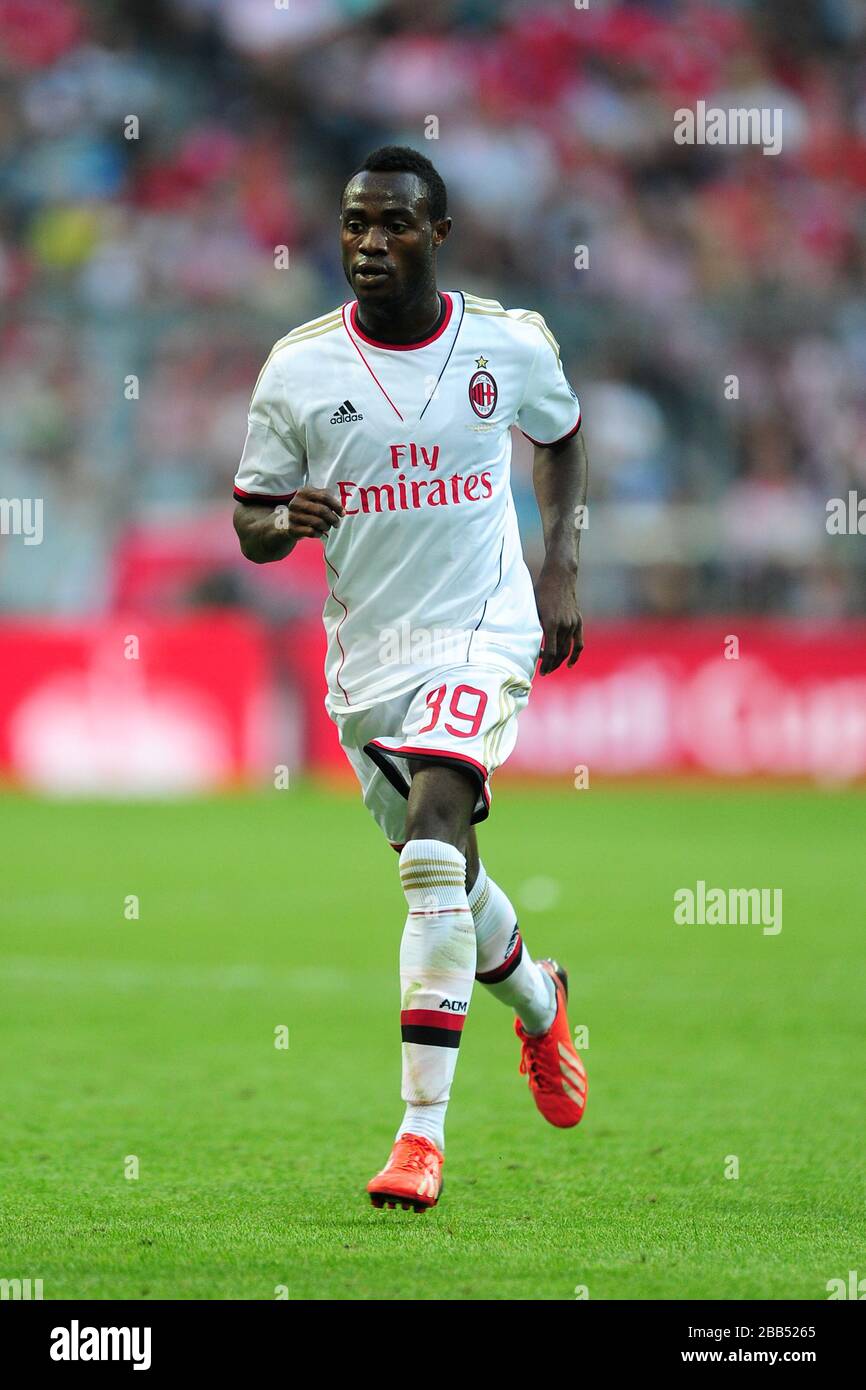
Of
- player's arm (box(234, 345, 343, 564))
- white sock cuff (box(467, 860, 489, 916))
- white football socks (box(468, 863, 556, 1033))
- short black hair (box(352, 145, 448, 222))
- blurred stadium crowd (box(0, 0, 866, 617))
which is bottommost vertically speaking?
white football socks (box(468, 863, 556, 1033))

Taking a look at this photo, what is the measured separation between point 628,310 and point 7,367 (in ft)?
18.2

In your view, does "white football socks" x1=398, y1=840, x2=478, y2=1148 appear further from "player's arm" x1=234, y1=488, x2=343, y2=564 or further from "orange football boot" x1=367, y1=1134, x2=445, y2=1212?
"player's arm" x1=234, y1=488, x2=343, y2=564

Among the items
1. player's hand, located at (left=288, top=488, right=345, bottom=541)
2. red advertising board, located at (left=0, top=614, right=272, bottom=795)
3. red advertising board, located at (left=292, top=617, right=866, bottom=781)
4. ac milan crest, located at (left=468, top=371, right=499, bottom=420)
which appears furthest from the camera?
red advertising board, located at (left=292, top=617, right=866, bottom=781)

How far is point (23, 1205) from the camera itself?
470 centimetres

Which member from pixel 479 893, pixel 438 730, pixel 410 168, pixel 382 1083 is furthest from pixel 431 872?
pixel 382 1083

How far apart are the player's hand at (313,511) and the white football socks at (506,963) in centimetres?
109

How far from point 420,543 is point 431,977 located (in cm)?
110

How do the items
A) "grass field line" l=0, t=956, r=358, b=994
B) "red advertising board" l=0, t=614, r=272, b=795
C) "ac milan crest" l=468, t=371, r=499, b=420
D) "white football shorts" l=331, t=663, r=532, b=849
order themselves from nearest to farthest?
"white football shorts" l=331, t=663, r=532, b=849, "ac milan crest" l=468, t=371, r=499, b=420, "grass field line" l=0, t=956, r=358, b=994, "red advertising board" l=0, t=614, r=272, b=795

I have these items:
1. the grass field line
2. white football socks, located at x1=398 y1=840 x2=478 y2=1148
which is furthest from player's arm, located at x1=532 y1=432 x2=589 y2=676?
the grass field line

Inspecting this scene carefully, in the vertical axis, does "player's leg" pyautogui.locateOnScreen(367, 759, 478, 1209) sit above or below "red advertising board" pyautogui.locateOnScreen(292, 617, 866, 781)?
below

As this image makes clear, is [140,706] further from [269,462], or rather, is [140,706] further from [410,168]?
[410,168]

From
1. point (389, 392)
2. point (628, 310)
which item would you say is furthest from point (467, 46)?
point (389, 392)

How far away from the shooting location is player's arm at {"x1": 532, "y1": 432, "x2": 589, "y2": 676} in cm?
Answer: 541

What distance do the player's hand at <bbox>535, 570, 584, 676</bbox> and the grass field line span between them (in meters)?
3.33
